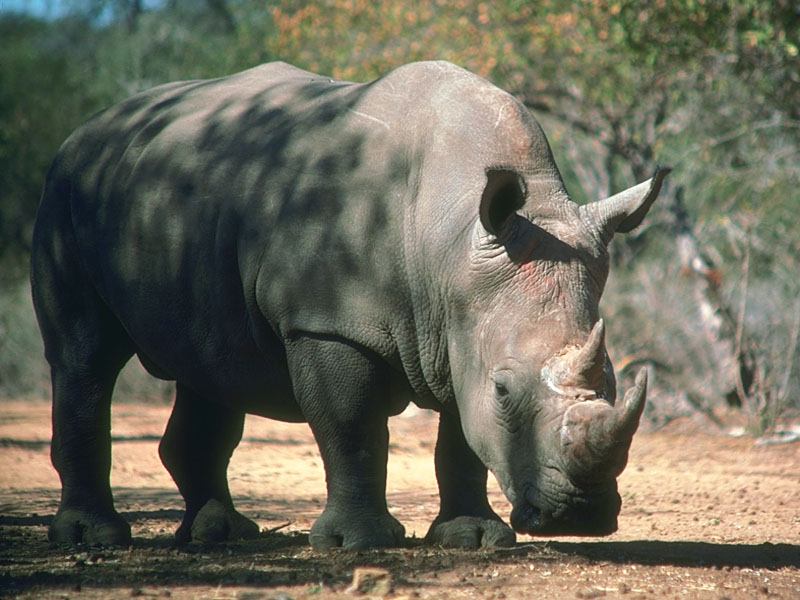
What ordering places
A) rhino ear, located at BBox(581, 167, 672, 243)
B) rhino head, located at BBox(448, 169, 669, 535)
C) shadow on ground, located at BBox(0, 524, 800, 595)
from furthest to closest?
rhino ear, located at BBox(581, 167, 672, 243) < shadow on ground, located at BBox(0, 524, 800, 595) < rhino head, located at BBox(448, 169, 669, 535)

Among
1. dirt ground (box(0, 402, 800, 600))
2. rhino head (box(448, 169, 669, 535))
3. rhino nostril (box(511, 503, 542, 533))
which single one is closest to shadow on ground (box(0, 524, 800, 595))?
dirt ground (box(0, 402, 800, 600))

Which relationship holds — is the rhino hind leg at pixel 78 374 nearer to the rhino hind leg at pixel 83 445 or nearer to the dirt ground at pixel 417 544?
the rhino hind leg at pixel 83 445

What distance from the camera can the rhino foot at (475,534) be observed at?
5508 mm

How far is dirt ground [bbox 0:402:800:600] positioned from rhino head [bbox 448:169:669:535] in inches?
15.6

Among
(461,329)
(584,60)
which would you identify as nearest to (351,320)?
(461,329)

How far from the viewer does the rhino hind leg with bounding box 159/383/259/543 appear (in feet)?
21.0

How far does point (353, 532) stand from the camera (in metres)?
5.25

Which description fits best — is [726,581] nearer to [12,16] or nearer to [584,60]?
[584,60]

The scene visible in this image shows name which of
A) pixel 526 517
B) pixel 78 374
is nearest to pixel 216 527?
pixel 78 374

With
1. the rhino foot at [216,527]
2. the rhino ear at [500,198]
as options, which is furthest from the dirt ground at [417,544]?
the rhino ear at [500,198]

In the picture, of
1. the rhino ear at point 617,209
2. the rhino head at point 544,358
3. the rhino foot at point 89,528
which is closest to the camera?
the rhino head at point 544,358

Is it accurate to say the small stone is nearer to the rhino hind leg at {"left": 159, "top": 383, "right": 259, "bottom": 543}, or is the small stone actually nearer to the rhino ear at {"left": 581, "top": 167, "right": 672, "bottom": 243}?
the rhino ear at {"left": 581, "top": 167, "right": 672, "bottom": 243}

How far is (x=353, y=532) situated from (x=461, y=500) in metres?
0.66

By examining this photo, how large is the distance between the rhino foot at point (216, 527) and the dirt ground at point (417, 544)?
14 centimetres
